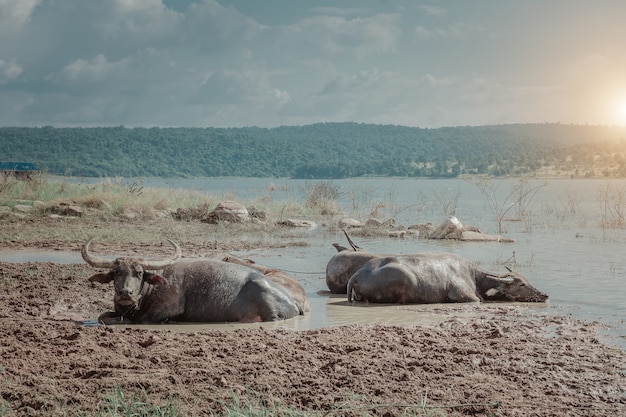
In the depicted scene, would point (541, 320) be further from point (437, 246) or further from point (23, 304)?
point (437, 246)

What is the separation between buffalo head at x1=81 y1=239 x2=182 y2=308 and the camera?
8891 millimetres

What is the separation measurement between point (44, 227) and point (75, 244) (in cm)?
333

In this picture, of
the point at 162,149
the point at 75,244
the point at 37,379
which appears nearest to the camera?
the point at 37,379

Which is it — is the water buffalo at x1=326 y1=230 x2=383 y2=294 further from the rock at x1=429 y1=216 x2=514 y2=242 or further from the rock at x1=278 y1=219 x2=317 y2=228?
the rock at x1=278 y1=219 x2=317 y2=228

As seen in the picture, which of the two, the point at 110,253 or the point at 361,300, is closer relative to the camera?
the point at 361,300

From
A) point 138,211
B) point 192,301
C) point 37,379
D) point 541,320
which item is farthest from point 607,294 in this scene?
point 138,211

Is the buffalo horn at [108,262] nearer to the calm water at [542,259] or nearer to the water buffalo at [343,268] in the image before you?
the calm water at [542,259]

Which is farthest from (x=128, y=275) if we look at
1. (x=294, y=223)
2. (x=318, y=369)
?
(x=294, y=223)

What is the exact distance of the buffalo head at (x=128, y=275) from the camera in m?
8.89

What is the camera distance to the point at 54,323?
8.80m

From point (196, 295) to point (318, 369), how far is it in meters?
3.20

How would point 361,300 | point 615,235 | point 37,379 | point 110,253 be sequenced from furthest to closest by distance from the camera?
point 615,235 < point 110,253 < point 361,300 < point 37,379

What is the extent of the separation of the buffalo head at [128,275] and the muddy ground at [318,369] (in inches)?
17.5

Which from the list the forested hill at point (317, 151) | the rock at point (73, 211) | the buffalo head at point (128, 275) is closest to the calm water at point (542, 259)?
the buffalo head at point (128, 275)
